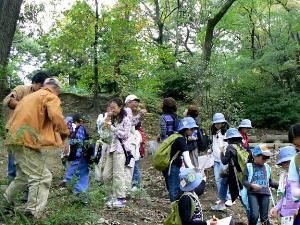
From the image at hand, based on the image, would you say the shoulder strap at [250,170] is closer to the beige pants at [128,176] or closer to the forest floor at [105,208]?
the forest floor at [105,208]

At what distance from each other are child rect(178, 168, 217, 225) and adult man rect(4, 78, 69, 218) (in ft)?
4.93

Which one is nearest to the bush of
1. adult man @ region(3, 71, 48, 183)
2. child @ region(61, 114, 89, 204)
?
child @ region(61, 114, 89, 204)

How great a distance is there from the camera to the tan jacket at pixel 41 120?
193 inches

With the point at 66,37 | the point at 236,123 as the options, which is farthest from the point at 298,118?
the point at 66,37

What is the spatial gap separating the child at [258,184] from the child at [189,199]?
1681mm

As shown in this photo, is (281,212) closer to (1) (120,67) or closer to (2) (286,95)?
(1) (120,67)

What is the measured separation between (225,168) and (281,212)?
3145 millimetres

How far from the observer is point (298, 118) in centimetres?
1684

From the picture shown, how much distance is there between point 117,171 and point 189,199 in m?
2.25

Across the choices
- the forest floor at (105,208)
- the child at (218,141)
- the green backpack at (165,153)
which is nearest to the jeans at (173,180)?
the green backpack at (165,153)

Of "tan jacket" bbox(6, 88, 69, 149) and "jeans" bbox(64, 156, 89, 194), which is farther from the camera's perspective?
"jeans" bbox(64, 156, 89, 194)

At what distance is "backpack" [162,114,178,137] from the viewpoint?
7.28 metres

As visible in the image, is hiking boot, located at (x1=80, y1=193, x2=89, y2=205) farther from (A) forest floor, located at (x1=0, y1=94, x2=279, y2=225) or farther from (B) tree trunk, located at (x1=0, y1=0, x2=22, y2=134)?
(B) tree trunk, located at (x1=0, y1=0, x2=22, y2=134)

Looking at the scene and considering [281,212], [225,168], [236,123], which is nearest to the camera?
[281,212]
